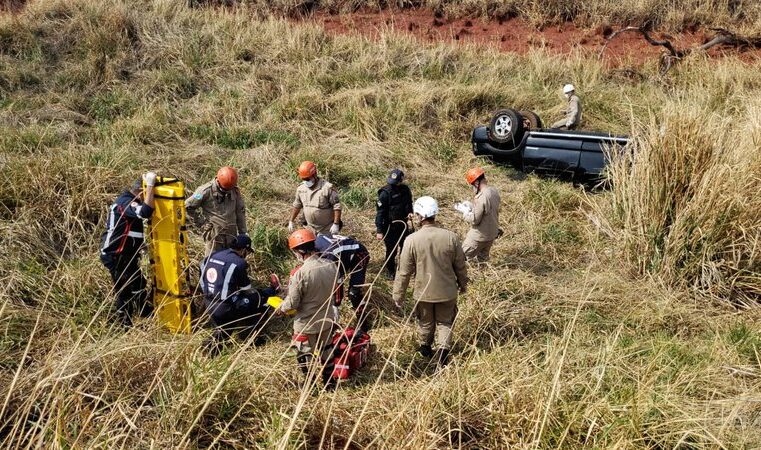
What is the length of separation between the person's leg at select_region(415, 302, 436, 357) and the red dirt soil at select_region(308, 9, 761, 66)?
36.1 ft

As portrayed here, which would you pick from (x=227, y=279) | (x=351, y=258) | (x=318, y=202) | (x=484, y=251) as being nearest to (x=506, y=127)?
(x=484, y=251)

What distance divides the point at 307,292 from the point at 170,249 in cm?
148

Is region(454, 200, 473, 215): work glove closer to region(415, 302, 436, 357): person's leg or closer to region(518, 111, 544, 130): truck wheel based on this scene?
region(415, 302, 436, 357): person's leg

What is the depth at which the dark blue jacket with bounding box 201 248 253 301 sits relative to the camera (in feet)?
16.7

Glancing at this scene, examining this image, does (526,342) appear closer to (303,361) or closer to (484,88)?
(303,361)

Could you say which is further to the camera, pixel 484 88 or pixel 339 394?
pixel 484 88

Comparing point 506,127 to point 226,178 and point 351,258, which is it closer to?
point 351,258

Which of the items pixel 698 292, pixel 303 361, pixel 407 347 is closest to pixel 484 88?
pixel 698 292

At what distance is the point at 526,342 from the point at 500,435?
1.68m

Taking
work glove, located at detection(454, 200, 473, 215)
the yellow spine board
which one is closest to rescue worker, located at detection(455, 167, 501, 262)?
work glove, located at detection(454, 200, 473, 215)

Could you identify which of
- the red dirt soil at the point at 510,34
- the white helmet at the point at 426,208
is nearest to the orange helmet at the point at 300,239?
the white helmet at the point at 426,208

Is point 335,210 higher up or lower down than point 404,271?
lower down

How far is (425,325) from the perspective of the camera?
5.14m

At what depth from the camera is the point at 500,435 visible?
3.51 metres
